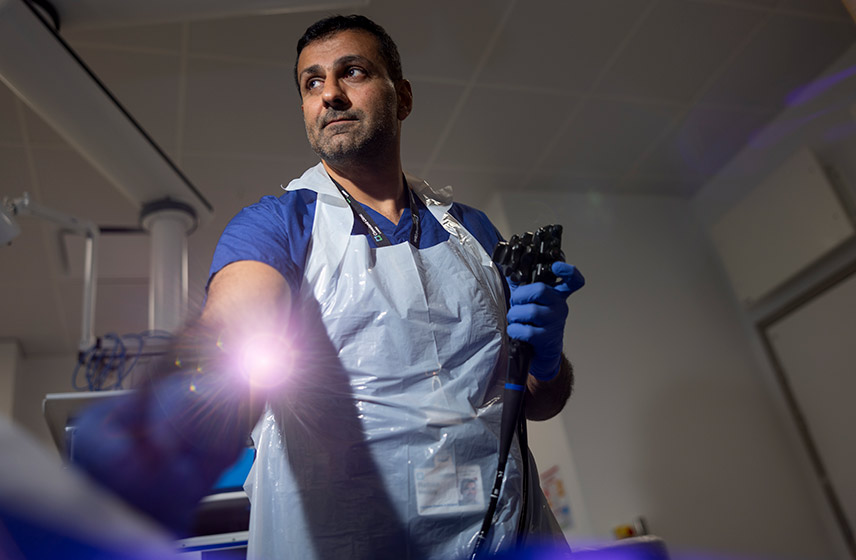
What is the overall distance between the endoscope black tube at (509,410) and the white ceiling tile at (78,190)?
2.39 meters

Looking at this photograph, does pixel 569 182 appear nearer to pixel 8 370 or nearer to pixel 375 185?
pixel 375 185

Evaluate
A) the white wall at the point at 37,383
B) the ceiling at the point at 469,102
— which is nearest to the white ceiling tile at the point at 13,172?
the ceiling at the point at 469,102

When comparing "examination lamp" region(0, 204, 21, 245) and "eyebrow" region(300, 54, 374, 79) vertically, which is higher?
"examination lamp" region(0, 204, 21, 245)

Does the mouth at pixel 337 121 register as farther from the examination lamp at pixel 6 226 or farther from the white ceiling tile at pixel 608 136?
the white ceiling tile at pixel 608 136

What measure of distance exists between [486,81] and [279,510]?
2246mm

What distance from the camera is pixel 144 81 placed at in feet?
8.07

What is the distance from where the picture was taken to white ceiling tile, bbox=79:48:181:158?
7.80 ft

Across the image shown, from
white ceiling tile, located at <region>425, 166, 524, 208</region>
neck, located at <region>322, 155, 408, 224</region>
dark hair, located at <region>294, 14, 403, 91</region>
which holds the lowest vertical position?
neck, located at <region>322, 155, 408, 224</region>

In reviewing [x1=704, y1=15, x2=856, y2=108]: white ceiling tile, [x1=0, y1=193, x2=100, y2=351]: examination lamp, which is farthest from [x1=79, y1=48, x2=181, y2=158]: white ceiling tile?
[x1=704, y1=15, x2=856, y2=108]: white ceiling tile

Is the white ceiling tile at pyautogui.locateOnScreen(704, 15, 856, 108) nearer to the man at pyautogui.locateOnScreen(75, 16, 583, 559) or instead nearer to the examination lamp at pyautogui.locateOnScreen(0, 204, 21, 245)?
the man at pyautogui.locateOnScreen(75, 16, 583, 559)

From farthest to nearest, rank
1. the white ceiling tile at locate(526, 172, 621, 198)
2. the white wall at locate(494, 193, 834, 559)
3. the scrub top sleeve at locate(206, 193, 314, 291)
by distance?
the white ceiling tile at locate(526, 172, 621, 198) → the white wall at locate(494, 193, 834, 559) → the scrub top sleeve at locate(206, 193, 314, 291)

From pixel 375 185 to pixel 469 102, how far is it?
1.87 meters

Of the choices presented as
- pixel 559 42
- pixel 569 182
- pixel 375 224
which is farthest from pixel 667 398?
pixel 375 224

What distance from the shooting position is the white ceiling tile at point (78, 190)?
2736mm
